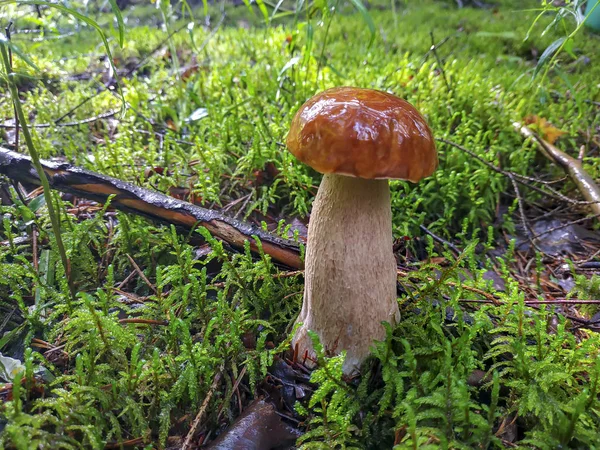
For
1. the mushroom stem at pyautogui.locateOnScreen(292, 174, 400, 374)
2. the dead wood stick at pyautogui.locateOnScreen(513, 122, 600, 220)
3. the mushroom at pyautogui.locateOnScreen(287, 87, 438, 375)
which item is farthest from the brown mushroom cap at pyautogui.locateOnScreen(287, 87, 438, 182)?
the dead wood stick at pyautogui.locateOnScreen(513, 122, 600, 220)

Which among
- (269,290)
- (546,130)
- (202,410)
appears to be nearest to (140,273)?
(269,290)

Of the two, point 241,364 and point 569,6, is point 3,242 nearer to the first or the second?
point 241,364

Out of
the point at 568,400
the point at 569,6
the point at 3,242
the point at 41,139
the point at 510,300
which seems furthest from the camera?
the point at 41,139

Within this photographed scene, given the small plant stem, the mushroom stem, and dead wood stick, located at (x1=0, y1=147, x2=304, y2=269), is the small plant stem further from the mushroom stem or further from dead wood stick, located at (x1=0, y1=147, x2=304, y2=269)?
the mushroom stem

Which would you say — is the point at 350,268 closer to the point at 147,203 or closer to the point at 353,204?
the point at 353,204

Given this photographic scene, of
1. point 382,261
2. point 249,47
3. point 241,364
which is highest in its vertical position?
point 249,47

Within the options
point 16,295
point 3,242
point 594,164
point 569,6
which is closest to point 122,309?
point 16,295

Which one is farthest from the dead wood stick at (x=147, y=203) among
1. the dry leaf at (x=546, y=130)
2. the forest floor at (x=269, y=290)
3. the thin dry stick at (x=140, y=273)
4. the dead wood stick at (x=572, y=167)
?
the dry leaf at (x=546, y=130)
